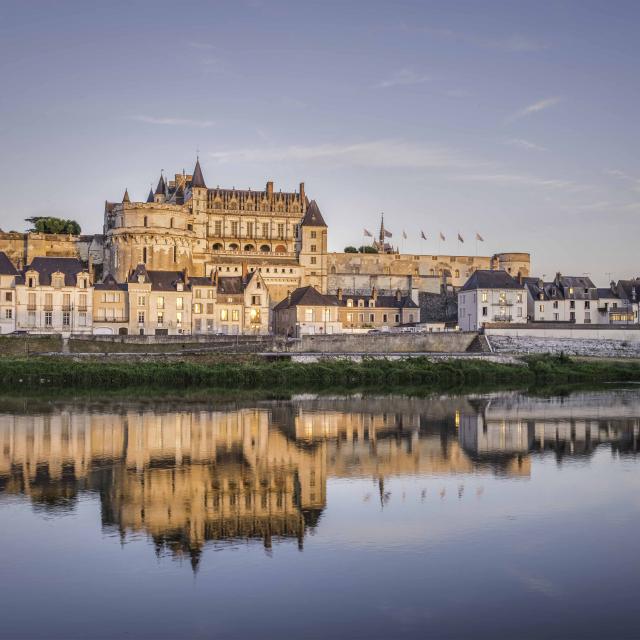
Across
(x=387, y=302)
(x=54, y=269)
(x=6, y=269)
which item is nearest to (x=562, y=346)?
(x=387, y=302)

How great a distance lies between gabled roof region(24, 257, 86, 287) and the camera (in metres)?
52.3

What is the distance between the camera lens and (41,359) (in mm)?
42125

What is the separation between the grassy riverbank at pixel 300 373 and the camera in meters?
39.7

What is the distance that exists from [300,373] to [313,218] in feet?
103

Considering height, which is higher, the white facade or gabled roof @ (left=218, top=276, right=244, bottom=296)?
gabled roof @ (left=218, top=276, right=244, bottom=296)

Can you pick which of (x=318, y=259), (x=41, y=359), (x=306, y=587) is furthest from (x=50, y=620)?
(x=318, y=259)

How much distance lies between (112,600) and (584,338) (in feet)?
142

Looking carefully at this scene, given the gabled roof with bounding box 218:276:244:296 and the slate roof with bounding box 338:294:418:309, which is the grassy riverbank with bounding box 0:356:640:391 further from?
the slate roof with bounding box 338:294:418:309

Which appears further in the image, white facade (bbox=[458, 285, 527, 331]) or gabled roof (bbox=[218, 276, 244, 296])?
gabled roof (bbox=[218, 276, 244, 296])

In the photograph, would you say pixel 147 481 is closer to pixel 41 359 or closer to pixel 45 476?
pixel 45 476

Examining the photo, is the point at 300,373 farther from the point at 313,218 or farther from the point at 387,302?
the point at 313,218

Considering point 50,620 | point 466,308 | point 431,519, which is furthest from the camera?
point 466,308

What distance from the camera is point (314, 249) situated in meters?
71.4

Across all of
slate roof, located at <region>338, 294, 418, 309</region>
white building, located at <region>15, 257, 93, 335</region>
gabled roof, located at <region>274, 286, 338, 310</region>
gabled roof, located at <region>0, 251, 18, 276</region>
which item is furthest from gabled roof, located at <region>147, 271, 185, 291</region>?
slate roof, located at <region>338, 294, 418, 309</region>
